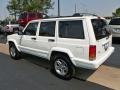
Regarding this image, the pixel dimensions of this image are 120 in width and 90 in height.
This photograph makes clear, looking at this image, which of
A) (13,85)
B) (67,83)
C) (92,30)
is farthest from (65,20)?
(13,85)

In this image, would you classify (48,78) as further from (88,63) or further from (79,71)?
(88,63)

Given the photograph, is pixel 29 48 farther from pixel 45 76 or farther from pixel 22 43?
pixel 45 76

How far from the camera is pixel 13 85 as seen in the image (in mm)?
6832

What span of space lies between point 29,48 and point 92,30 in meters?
3.12

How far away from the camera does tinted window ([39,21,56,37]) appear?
7.70 meters

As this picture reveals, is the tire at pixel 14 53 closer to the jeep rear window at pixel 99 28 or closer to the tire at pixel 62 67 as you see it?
the tire at pixel 62 67

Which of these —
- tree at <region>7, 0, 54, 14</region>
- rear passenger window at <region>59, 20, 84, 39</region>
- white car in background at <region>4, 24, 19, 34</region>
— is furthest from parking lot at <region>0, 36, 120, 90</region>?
tree at <region>7, 0, 54, 14</region>

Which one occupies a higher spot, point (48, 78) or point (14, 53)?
point (14, 53)

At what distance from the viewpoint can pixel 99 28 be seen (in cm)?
706

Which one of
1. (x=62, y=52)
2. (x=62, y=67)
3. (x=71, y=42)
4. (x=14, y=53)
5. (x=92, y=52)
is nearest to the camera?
(x=92, y=52)

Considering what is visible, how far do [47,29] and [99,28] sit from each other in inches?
69.3

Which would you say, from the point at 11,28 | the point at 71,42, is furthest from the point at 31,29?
the point at 11,28

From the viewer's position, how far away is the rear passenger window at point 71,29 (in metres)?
6.77

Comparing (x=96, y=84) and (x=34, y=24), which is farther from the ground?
(x=34, y=24)
